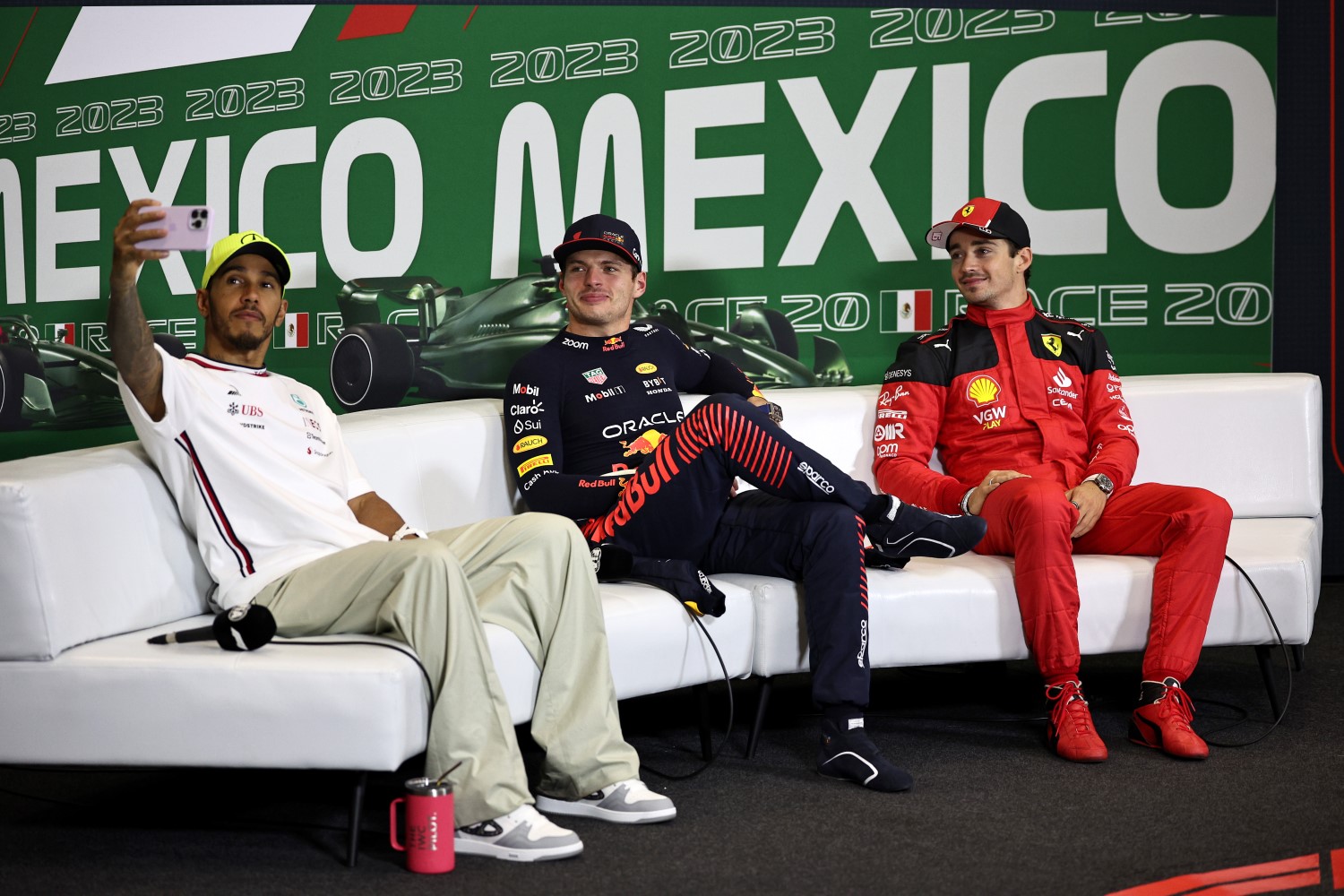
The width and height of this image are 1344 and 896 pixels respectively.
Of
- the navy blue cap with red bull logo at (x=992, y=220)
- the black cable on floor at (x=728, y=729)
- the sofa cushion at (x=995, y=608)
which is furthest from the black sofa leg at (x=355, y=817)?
the navy blue cap with red bull logo at (x=992, y=220)

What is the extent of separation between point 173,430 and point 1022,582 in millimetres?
1843

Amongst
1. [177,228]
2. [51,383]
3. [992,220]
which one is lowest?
[51,383]

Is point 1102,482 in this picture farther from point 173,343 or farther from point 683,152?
point 173,343

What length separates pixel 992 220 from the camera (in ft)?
12.0

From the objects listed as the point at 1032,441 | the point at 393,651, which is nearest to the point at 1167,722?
the point at 1032,441

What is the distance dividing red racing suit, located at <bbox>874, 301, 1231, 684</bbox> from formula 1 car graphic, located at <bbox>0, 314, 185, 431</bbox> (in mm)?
2051

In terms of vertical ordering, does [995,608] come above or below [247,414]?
below

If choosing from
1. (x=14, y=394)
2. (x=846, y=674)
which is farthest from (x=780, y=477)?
(x=14, y=394)

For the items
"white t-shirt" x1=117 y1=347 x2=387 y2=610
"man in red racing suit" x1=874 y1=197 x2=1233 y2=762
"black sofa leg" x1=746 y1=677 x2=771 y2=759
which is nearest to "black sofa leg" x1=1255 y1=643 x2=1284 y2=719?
"man in red racing suit" x1=874 y1=197 x2=1233 y2=762

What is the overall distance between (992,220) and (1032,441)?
0.61m

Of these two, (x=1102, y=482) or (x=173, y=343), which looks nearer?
(x=1102, y=482)

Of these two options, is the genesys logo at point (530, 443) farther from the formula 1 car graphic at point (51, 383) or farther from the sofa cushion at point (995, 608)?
the formula 1 car graphic at point (51, 383)

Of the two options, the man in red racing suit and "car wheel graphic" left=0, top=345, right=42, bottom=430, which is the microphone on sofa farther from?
"car wheel graphic" left=0, top=345, right=42, bottom=430

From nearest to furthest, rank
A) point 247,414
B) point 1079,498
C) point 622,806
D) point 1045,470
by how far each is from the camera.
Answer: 1. point 622,806
2. point 247,414
3. point 1079,498
4. point 1045,470
